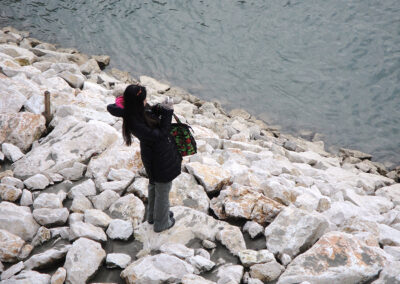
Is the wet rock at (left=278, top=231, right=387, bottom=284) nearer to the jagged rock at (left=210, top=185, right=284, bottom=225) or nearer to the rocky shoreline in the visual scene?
the rocky shoreline

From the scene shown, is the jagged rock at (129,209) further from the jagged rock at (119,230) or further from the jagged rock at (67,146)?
the jagged rock at (67,146)

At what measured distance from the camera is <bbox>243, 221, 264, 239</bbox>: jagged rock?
4.80m

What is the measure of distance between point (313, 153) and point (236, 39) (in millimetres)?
7346

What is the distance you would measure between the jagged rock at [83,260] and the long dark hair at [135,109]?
1.38 meters

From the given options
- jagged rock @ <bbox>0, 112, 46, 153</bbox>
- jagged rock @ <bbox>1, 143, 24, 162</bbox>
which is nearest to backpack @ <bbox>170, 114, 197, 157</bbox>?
jagged rock @ <bbox>1, 143, 24, 162</bbox>

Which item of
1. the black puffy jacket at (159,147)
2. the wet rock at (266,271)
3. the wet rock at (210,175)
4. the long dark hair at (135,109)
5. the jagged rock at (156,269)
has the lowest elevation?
the jagged rock at (156,269)

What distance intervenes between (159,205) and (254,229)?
1345 mm

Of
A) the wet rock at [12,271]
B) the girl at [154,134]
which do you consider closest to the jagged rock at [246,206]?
the girl at [154,134]

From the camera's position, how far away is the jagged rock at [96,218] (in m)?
4.75

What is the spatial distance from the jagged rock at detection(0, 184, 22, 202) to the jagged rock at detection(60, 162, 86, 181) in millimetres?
735

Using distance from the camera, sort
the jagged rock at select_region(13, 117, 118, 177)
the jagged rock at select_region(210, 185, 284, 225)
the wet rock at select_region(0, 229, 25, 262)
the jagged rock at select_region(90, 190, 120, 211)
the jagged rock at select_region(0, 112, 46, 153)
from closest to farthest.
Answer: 1. the wet rock at select_region(0, 229, 25, 262)
2. the jagged rock at select_region(210, 185, 284, 225)
3. the jagged rock at select_region(90, 190, 120, 211)
4. the jagged rock at select_region(13, 117, 118, 177)
5. the jagged rock at select_region(0, 112, 46, 153)

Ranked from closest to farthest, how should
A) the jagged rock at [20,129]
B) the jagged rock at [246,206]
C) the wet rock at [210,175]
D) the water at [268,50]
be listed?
1. the jagged rock at [246,206]
2. the wet rock at [210,175]
3. the jagged rock at [20,129]
4. the water at [268,50]

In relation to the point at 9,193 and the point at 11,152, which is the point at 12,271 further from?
the point at 11,152

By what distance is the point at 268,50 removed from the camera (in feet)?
47.6
